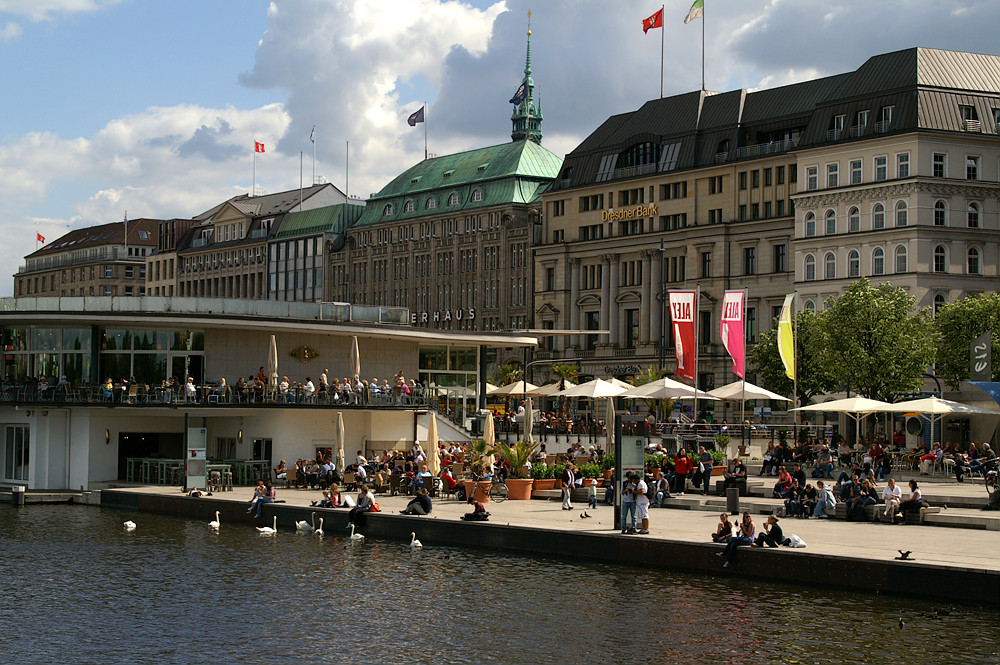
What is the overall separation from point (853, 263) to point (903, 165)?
704cm

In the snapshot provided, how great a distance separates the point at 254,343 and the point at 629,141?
52997mm

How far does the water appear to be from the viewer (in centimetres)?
2480

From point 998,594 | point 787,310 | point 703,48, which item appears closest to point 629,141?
point 703,48

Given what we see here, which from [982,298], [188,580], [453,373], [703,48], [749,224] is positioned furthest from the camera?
[703,48]

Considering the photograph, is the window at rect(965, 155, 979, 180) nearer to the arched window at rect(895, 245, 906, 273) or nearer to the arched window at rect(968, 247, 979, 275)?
the arched window at rect(968, 247, 979, 275)

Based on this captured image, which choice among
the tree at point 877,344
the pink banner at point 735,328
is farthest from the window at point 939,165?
the pink banner at point 735,328

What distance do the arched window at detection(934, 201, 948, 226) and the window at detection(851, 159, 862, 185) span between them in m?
5.38

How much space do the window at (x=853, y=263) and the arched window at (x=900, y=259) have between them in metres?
2.97

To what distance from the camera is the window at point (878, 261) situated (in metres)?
84.0

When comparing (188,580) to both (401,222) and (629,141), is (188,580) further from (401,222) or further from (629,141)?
(401,222)

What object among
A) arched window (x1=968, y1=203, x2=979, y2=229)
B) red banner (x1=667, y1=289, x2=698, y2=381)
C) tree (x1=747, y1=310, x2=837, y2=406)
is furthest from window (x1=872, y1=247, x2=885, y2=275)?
red banner (x1=667, y1=289, x2=698, y2=381)

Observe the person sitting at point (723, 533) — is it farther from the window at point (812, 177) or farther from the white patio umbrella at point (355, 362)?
the window at point (812, 177)

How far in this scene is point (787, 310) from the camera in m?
55.4

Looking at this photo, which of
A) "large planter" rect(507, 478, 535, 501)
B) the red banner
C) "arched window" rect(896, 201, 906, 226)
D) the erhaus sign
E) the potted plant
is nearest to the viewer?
"large planter" rect(507, 478, 535, 501)
